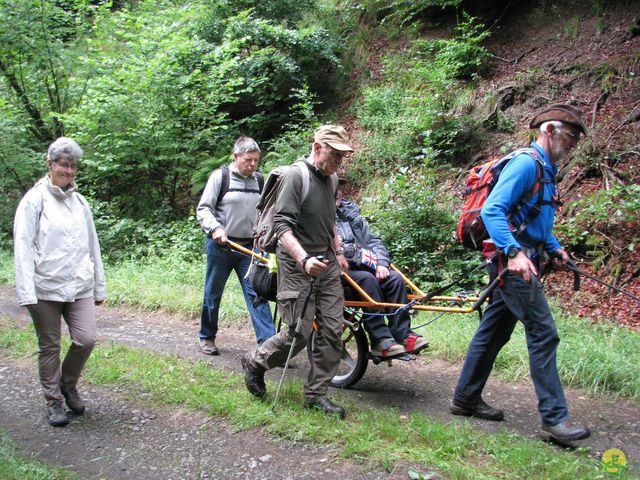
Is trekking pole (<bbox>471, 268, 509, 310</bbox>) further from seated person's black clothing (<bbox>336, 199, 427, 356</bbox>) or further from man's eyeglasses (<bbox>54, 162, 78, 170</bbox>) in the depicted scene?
→ man's eyeglasses (<bbox>54, 162, 78, 170</bbox>)

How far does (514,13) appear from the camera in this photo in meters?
12.3

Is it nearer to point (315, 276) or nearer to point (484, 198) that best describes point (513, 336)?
point (484, 198)

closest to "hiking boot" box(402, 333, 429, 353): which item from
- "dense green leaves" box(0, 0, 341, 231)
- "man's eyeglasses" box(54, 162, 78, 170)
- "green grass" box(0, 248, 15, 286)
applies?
"man's eyeglasses" box(54, 162, 78, 170)

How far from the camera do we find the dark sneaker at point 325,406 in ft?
14.1

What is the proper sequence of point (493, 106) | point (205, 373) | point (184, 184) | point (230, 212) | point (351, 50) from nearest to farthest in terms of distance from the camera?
1. point (205, 373)
2. point (230, 212)
3. point (493, 106)
4. point (184, 184)
5. point (351, 50)

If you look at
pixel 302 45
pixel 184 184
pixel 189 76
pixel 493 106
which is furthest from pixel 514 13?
pixel 184 184

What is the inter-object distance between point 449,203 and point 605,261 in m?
2.50

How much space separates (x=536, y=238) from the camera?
13.2 feet

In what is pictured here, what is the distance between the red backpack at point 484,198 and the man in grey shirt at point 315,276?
1.00 m

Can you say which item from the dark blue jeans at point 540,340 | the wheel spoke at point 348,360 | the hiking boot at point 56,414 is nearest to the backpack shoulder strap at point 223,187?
the wheel spoke at point 348,360

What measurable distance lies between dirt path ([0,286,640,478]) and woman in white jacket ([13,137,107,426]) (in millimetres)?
356

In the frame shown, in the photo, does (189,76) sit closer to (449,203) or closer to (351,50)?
(351,50)

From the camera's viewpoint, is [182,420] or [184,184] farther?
[184,184]

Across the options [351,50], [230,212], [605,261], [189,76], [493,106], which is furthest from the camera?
[351,50]
